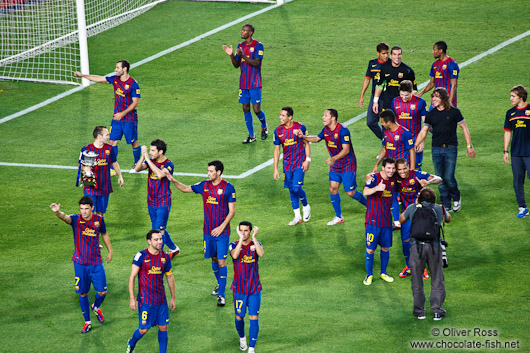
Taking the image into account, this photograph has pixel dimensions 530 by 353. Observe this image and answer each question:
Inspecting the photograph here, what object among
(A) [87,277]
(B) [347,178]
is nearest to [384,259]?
(B) [347,178]

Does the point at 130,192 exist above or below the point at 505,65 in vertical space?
below

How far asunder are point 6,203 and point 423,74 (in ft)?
38.0

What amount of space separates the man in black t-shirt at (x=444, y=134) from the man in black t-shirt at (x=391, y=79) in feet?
6.40

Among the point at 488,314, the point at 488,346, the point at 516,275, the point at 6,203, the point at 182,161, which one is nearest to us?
the point at 488,346

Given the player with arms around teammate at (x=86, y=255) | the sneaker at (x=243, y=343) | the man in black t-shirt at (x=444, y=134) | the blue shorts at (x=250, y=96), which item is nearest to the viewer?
the sneaker at (x=243, y=343)

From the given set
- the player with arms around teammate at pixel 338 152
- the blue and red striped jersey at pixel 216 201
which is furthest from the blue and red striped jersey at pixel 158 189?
the player with arms around teammate at pixel 338 152

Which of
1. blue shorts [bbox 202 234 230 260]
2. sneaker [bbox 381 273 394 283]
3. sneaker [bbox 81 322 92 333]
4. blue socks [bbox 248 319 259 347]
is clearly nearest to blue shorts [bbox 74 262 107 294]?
sneaker [bbox 81 322 92 333]

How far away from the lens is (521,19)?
2684 centimetres

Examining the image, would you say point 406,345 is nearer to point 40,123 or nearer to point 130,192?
point 130,192

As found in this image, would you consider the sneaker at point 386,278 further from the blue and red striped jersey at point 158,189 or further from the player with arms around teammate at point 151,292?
the player with arms around teammate at point 151,292

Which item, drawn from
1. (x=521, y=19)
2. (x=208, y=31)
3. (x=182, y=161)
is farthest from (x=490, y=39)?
(x=182, y=161)

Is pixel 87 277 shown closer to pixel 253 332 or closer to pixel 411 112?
pixel 253 332

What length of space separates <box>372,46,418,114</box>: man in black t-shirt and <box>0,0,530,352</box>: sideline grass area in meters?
1.48

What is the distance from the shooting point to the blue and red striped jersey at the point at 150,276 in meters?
11.3
